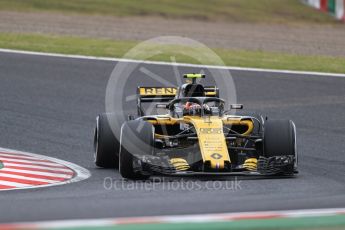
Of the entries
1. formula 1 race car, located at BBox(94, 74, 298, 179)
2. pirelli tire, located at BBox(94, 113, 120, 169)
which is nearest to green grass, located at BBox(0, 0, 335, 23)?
pirelli tire, located at BBox(94, 113, 120, 169)

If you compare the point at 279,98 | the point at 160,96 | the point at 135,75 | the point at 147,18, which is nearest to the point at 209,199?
the point at 160,96

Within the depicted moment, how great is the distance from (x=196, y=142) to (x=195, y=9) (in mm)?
19931

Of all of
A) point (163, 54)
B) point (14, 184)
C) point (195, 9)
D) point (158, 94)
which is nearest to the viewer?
point (14, 184)

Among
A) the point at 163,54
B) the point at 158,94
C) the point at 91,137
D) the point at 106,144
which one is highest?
the point at 163,54

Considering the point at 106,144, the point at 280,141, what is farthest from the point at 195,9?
the point at 280,141

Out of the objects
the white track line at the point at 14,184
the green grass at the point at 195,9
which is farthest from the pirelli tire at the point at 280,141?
the green grass at the point at 195,9

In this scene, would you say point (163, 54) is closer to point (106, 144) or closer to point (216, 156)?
point (106, 144)

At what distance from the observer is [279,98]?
57.2 ft

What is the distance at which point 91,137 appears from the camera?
14883 millimetres

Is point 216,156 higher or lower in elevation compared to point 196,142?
lower

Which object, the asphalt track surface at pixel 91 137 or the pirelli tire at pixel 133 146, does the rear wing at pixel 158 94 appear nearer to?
the asphalt track surface at pixel 91 137

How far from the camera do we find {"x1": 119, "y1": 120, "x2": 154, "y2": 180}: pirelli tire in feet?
36.0

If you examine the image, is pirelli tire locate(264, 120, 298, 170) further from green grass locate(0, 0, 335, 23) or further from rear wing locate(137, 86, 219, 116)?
green grass locate(0, 0, 335, 23)

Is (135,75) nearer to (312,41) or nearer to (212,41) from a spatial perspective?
(212,41)
